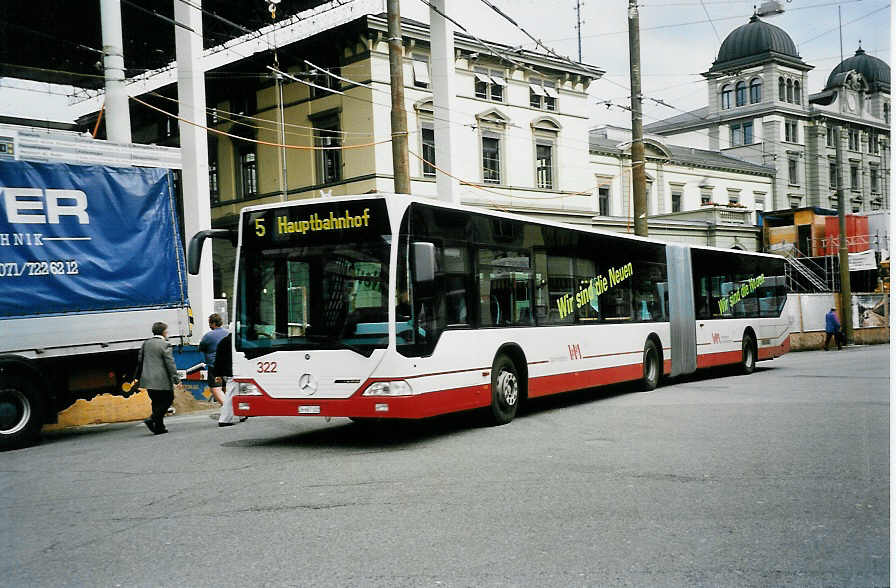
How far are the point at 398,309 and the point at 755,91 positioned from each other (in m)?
5.62

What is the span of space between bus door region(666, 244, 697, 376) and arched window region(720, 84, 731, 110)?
6.14m

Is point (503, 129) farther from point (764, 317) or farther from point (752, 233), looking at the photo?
point (764, 317)

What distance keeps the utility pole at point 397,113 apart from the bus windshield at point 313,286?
18.4ft

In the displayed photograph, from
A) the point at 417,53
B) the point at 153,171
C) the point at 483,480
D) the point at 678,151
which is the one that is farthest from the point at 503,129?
the point at 483,480

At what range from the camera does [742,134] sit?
13.3 metres

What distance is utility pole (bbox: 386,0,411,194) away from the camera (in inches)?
655

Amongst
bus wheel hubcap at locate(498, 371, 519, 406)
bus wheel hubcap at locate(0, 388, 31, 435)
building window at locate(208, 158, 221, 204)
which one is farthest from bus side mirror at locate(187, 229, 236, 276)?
building window at locate(208, 158, 221, 204)

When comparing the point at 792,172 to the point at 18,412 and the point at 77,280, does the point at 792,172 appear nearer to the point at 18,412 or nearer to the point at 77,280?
the point at 77,280

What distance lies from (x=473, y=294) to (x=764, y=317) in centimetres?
1280

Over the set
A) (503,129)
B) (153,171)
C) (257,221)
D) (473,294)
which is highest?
(503,129)

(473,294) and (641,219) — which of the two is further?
(641,219)

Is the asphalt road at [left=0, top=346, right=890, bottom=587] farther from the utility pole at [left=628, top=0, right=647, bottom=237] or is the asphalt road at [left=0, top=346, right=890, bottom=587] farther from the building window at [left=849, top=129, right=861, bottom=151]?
the utility pole at [left=628, top=0, right=647, bottom=237]

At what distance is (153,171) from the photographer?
43.9 feet

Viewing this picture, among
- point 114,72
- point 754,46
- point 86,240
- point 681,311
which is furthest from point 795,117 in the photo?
point 114,72
